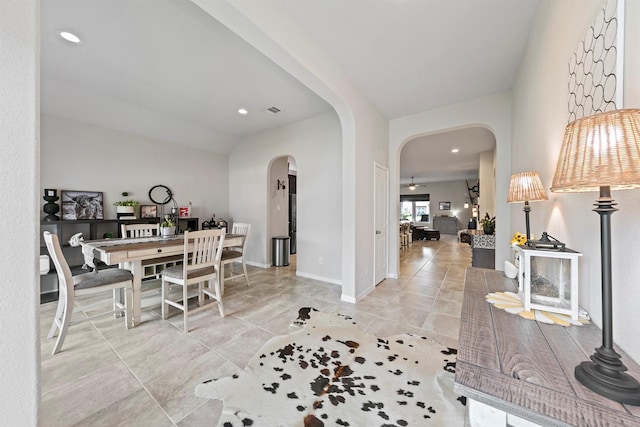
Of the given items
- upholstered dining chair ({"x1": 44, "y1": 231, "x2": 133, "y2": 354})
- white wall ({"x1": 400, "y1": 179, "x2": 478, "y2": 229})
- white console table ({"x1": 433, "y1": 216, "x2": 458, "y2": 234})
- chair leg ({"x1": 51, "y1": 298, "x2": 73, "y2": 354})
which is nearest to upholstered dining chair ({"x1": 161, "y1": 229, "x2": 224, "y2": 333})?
upholstered dining chair ({"x1": 44, "y1": 231, "x2": 133, "y2": 354})

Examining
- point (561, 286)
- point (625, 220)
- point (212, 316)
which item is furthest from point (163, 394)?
point (625, 220)

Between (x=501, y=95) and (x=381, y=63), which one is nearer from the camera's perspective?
(x=381, y=63)

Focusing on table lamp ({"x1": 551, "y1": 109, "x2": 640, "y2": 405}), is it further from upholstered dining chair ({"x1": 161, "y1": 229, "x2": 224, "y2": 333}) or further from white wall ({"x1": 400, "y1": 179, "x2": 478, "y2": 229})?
white wall ({"x1": 400, "y1": 179, "x2": 478, "y2": 229})

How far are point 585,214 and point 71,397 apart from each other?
A: 10.5 ft

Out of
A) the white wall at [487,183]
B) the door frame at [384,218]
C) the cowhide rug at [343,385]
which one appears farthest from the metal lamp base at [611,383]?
the white wall at [487,183]

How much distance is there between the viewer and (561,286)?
3.75ft

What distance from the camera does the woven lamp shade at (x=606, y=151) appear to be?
626 millimetres

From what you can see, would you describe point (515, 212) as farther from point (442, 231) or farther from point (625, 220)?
point (442, 231)

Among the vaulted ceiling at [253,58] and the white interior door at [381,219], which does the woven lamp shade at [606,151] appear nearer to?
the vaulted ceiling at [253,58]

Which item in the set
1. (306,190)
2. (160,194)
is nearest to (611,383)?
(306,190)

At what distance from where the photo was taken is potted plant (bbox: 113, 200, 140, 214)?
13.6ft

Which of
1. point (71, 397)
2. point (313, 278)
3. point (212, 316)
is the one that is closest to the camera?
point (71, 397)
